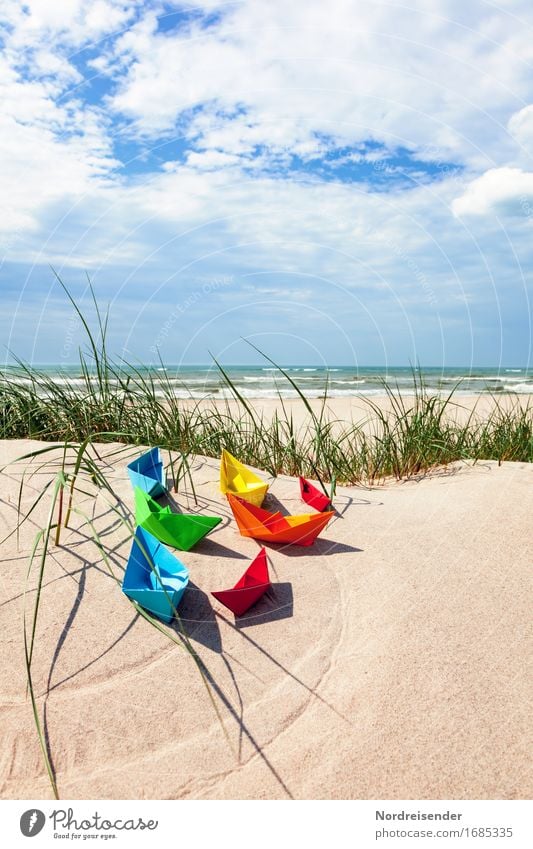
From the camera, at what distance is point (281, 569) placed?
189 cm

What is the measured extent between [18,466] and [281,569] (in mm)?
1535

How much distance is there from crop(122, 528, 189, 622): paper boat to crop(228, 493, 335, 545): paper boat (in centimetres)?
37

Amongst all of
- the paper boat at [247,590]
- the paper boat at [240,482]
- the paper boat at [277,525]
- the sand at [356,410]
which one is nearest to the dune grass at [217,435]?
the sand at [356,410]

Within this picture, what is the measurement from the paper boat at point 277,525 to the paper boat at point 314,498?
0.97 feet

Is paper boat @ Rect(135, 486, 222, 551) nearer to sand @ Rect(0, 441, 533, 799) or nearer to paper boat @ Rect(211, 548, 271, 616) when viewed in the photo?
sand @ Rect(0, 441, 533, 799)

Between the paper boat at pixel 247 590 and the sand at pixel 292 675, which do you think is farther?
the paper boat at pixel 247 590

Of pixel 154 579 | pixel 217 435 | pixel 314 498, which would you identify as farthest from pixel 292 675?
pixel 217 435

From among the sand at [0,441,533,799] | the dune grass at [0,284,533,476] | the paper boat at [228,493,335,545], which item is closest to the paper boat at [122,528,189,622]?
the sand at [0,441,533,799]

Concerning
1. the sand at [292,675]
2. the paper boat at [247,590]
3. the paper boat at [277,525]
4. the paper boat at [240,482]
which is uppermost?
the paper boat at [240,482]

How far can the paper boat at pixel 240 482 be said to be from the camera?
90.2 inches

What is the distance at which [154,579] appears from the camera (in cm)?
171

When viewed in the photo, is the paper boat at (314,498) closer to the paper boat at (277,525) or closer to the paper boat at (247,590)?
the paper boat at (277,525)
